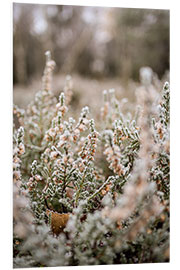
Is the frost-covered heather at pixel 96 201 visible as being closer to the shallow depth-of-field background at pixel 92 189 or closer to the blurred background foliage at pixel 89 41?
the shallow depth-of-field background at pixel 92 189

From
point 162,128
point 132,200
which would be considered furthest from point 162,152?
point 132,200

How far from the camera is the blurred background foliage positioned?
10.8 feet

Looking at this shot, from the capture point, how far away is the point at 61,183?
1.11m

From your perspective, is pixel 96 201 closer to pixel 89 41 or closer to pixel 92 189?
pixel 92 189

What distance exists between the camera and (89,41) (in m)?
4.81

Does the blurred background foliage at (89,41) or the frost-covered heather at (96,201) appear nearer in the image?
the frost-covered heather at (96,201)

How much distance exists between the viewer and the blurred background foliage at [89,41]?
3303 millimetres

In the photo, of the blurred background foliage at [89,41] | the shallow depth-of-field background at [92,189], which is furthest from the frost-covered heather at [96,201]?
the blurred background foliage at [89,41]

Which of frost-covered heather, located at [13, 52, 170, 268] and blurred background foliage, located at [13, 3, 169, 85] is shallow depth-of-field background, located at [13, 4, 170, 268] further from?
blurred background foliage, located at [13, 3, 169, 85]

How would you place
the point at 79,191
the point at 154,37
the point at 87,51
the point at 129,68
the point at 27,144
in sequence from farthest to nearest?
the point at 87,51, the point at 129,68, the point at 154,37, the point at 27,144, the point at 79,191

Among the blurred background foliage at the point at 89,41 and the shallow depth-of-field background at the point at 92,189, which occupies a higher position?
the blurred background foliage at the point at 89,41

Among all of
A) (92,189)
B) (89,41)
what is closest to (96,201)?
(92,189)

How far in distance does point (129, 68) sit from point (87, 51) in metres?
1.20
